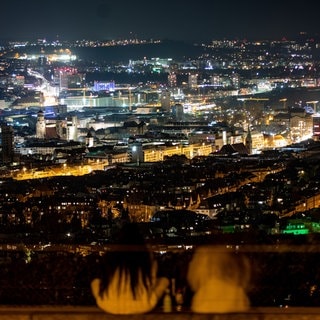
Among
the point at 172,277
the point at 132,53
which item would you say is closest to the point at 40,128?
the point at 172,277

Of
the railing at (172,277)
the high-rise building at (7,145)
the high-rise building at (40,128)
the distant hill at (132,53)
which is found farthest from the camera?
the distant hill at (132,53)

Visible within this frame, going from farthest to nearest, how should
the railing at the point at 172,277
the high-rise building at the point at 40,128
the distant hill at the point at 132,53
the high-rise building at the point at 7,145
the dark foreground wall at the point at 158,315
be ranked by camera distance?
the distant hill at the point at 132,53 → the high-rise building at the point at 40,128 → the high-rise building at the point at 7,145 → the railing at the point at 172,277 → the dark foreground wall at the point at 158,315

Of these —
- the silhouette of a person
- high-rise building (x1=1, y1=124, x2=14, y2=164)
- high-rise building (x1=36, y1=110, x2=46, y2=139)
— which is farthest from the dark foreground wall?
high-rise building (x1=36, y1=110, x2=46, y2=139)

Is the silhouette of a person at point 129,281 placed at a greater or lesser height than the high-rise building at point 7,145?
greater

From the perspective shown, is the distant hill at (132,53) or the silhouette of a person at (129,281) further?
the distant hill at (132,53)

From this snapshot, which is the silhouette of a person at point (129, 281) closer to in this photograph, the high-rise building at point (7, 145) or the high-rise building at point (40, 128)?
the high-rise building at point (7, 145)

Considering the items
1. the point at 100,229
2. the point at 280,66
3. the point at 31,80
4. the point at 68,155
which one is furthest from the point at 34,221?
the point at 280,66

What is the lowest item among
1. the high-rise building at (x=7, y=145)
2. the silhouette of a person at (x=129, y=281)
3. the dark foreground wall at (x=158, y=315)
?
the high-rise building at (x=7, y=145)

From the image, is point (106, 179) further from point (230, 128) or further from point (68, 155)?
point (230, 128)

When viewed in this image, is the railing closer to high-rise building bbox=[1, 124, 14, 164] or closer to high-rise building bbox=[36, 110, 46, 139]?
high-rise building bbox=[1, 124, 14, 164]

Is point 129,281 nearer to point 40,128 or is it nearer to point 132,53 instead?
point 40,128

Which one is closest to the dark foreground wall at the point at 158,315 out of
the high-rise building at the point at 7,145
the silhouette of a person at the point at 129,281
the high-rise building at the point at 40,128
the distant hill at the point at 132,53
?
the silhouette of a person at the point at 129,281
